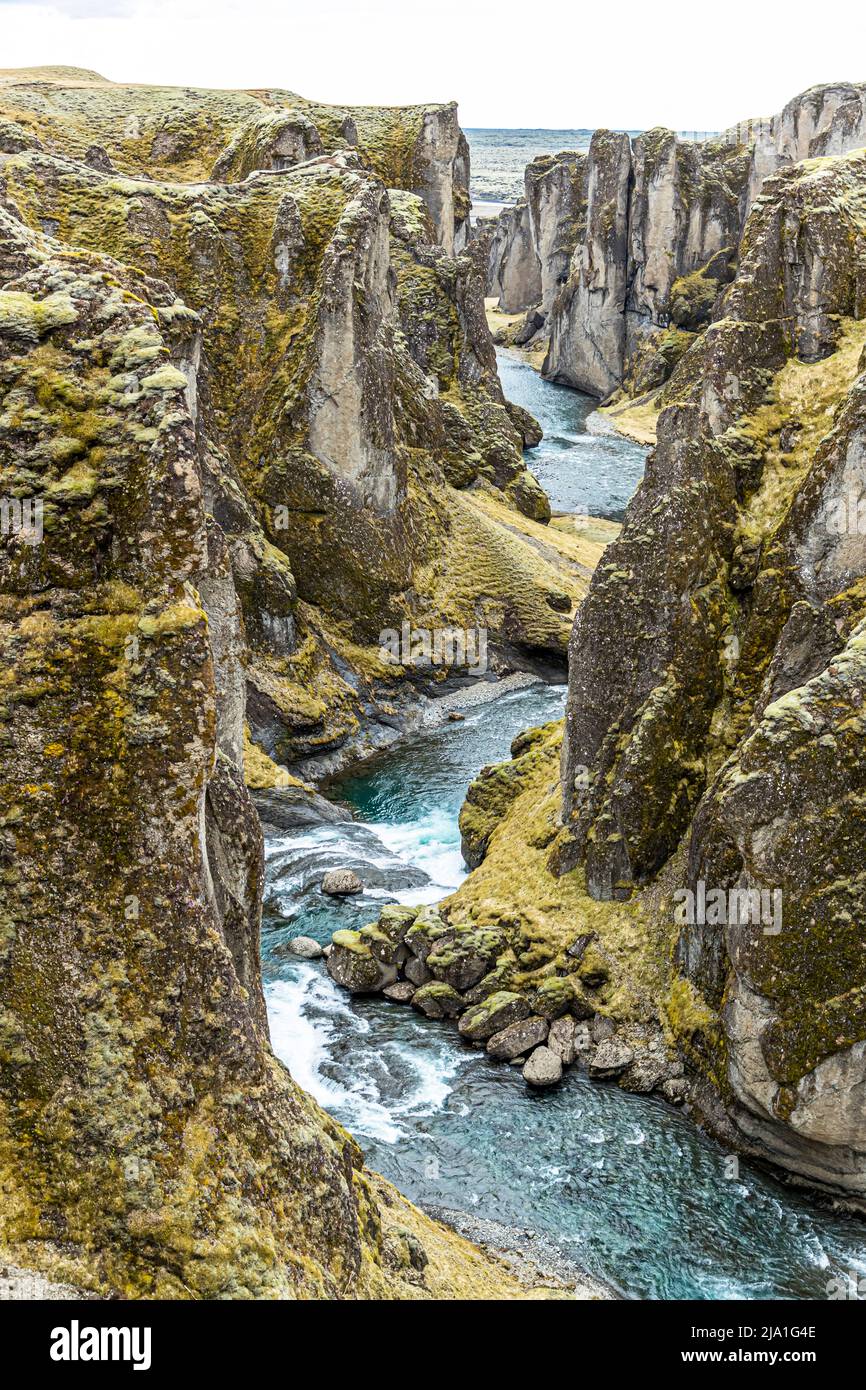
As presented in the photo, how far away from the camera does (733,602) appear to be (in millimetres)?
35875

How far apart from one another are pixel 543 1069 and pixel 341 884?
13.7 metres

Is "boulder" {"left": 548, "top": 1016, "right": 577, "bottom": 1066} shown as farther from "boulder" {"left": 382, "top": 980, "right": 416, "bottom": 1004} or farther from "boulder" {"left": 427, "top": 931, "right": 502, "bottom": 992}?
"boulder" {"left": 382, "top": 980, "right": 416, "bottom": 1004}

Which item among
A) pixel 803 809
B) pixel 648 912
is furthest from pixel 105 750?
pixel 648 912

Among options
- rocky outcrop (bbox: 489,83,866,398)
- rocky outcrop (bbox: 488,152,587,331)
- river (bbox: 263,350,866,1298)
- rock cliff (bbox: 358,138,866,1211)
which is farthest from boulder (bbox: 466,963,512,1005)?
rocky outcrop (bbox: 488,152,587,331)

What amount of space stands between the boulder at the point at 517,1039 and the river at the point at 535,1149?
49 centimetres

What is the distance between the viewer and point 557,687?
66.8 meters

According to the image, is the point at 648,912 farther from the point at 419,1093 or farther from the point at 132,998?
the point at 132,998

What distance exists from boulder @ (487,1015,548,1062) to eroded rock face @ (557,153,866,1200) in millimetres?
3955

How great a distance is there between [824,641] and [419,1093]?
51.2 ft

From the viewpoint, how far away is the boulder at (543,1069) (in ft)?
106

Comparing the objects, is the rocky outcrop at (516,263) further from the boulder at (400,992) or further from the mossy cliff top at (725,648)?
the boulder at (400,992)

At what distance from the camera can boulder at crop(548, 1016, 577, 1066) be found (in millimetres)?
33344

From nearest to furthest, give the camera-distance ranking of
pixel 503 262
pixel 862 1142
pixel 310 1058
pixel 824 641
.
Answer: pixel 862 1142 < pixel 824 641 < pixel 310 1058 < pixel 503 262

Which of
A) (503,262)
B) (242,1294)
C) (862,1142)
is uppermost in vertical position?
(503,262)
